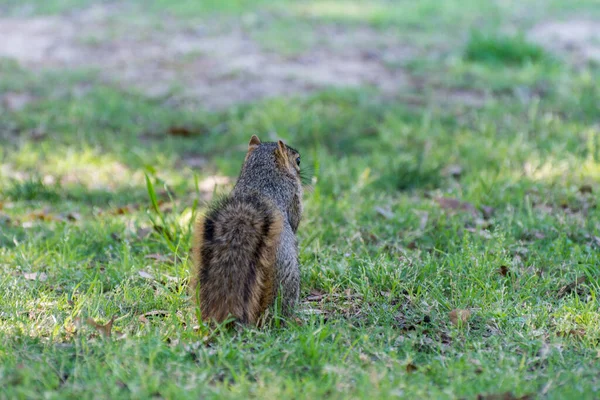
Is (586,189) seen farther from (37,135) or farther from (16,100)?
(16,100)

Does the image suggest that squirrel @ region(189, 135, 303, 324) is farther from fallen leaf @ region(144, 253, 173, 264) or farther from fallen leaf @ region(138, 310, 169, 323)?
fallen leaf @ region(144, 253, 173, 264)

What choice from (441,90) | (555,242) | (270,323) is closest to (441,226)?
(555,242)

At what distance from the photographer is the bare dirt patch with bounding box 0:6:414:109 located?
8.08 meters

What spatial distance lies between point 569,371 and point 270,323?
4.13 ft

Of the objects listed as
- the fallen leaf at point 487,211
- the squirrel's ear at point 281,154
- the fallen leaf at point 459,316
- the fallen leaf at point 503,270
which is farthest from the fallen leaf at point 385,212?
the fallen leaf at point 459,316

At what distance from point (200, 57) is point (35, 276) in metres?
5.42

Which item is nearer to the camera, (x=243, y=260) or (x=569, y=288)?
(x=243, y=260)

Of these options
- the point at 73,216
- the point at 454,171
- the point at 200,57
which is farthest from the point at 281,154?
the point at 200,57

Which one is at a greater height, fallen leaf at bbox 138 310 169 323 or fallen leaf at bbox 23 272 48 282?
fallen leaf at bbox 23 272 48 282

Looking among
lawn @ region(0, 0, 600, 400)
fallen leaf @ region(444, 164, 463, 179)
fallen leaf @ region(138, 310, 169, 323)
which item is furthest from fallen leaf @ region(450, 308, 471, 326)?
fallen leaf @ region(444, 164, 463, 179)

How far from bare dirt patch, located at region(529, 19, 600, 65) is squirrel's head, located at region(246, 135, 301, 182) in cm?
574

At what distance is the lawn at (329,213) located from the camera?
310 centimetres

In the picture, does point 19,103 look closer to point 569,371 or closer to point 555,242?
point 555,242

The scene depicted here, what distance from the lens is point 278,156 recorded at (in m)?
3.91
